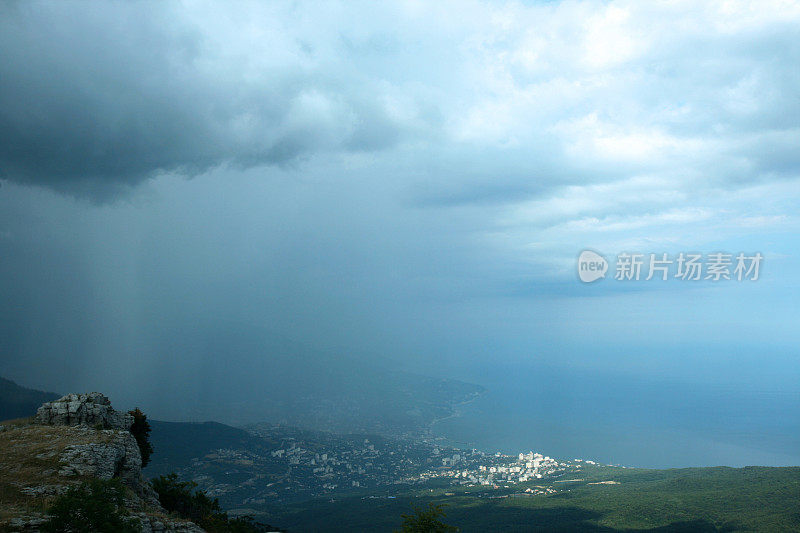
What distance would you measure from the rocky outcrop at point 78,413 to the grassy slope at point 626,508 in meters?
54.7

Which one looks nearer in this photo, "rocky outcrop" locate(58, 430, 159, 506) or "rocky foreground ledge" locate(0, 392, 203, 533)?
"rocky foreground ledge" locate(0, 392, 203, 533)

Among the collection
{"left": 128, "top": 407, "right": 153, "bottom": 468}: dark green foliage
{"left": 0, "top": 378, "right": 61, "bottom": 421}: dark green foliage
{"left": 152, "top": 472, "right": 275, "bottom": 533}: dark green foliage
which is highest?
{"left": 128, "top": 407, "right": 153, "bottom": 468}: dark green foliage

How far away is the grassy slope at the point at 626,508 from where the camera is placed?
203ft

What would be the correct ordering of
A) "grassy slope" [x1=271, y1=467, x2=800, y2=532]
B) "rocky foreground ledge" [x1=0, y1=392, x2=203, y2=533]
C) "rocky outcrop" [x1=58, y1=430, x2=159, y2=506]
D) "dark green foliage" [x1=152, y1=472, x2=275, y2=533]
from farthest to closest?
"grassy slope" [x1=271, y1=467, x2=800, y2=532]
"dark green foliage" [x1=152, y1=472, x2=275, y2=533]
"rocky outcrop" [x1=58, y1=430, x2=159, y2=506]
"rocky foreground ledge" [x1=0, y1=392, x2=203, y2=533]

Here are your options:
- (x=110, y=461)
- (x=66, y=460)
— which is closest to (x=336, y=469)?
(x=110, y=461)

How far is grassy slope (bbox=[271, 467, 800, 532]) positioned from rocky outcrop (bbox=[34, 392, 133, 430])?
54.7 meters

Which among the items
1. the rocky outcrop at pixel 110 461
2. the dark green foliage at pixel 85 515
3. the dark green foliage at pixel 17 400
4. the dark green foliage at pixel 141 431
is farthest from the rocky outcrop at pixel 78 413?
the dark green foliage at pixel 17 400

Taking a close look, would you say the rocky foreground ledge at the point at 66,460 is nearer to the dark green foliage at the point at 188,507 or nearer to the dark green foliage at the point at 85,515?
the dark green foliage at the point at 85,515

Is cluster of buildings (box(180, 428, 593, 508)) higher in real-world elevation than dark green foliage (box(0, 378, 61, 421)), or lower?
lower

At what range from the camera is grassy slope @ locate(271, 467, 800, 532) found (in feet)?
203

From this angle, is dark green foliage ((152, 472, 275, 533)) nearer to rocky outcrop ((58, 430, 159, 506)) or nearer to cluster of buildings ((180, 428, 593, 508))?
rocky outcrop ((58, 430, 159, 506))

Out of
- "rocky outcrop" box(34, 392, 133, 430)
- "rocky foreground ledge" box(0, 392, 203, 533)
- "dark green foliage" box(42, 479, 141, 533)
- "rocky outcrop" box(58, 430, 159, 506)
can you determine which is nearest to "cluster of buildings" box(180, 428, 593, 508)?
"rocky outcrop" box(34, 392, 133, 430)

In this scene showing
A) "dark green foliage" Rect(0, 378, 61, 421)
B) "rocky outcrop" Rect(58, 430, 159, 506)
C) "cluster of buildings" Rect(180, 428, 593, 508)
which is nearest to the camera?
"rocky outcrop" Rect(58, 430, 159, 506)

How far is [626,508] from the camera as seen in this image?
7125cm
